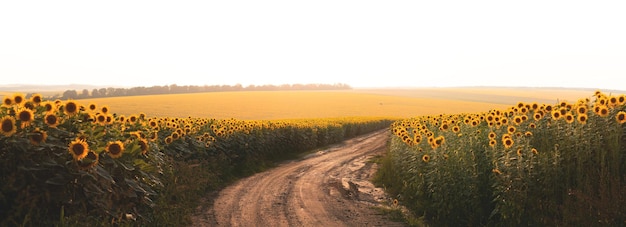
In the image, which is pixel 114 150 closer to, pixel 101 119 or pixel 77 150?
pixel 77 150

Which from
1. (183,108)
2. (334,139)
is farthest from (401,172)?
(183,108)

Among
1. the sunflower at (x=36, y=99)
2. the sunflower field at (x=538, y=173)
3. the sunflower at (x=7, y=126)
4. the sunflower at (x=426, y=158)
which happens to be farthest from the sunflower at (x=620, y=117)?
the sunflower at (x=36, y=99)

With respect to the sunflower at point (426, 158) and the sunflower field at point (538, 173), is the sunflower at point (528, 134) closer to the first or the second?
the sunflower field at point (538, 173)

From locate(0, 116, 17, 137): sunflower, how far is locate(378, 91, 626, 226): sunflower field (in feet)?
25.4

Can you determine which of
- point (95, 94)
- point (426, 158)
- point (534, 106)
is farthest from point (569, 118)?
point (95, 94)

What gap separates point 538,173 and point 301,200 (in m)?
6.09

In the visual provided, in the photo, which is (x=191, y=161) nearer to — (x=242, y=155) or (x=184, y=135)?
(x=184, y=135)

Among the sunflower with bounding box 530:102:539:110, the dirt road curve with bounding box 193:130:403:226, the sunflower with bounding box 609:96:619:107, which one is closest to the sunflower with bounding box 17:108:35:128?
the dirt road curve with bounding box 193:130:403:226

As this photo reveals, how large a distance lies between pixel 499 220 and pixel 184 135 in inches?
419

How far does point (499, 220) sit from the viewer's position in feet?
29.1

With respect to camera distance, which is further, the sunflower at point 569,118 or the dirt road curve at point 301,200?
the dirt road curve at point 301,200

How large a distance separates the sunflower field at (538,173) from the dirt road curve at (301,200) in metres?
1.47

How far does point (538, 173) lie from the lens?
8555 millimetres

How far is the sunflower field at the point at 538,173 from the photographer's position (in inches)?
307
